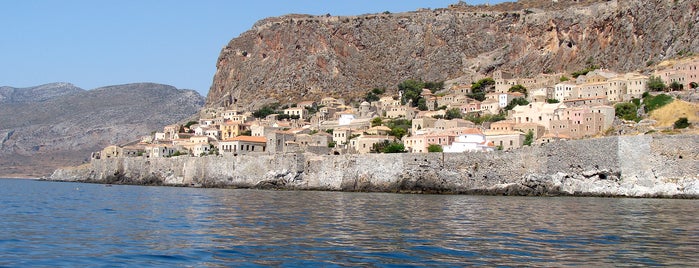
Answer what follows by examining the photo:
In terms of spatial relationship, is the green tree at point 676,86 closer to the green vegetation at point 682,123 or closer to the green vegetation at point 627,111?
the green vegetation at point 627,111

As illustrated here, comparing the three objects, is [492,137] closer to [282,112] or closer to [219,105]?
[282,112]

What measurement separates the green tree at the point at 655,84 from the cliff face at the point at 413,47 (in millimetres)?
26578

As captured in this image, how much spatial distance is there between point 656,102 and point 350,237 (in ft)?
160

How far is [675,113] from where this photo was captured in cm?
6250

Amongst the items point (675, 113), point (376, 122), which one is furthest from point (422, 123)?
point (675, 113)

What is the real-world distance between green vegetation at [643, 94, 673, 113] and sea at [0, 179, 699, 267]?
29.7 metres

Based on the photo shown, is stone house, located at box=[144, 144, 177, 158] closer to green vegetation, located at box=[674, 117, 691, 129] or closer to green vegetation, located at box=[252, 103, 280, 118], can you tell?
green vegetation, located at box=[252, 103, 280, 118]

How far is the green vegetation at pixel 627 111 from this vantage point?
2589 inches

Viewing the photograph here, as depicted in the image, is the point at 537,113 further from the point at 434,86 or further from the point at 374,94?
the point at 374,94

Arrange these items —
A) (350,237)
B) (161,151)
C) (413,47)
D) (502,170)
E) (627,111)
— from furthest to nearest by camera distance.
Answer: (413,47), (161,151), (627,111), (502,170), (350,237)

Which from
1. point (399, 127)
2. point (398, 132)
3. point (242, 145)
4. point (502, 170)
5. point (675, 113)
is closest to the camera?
point (502, 170)

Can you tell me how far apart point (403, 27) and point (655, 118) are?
74492mm

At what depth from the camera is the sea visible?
1886cm

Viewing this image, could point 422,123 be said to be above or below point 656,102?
below
